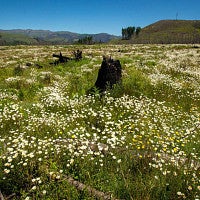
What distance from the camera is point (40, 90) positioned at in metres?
13.8

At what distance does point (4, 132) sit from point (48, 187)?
158 inches

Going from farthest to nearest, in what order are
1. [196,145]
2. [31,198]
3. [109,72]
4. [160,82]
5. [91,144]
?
[160,82]
[109,72]
[196,145]
[91,144]
[31,198]

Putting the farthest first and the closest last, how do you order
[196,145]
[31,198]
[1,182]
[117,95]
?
1. [117,95]
2. [196,145]
3. [1,182]
4. [31,198]

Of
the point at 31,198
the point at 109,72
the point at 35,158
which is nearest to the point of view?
the point at 31,198

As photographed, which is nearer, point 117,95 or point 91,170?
point 91,170

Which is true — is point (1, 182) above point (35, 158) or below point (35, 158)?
below

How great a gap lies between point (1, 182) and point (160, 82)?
1135 centimetres

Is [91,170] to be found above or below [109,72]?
below

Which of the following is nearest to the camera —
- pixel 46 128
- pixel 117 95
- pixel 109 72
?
pixel 46 128

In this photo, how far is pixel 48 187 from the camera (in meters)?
4.80

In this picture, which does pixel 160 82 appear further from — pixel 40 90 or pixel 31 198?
pixel 31 198

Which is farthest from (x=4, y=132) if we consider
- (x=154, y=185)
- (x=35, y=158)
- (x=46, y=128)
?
(x=154, y=185)

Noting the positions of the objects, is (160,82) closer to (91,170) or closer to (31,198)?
(91,170)

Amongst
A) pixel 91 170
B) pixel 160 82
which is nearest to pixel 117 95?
pixel 160 82
